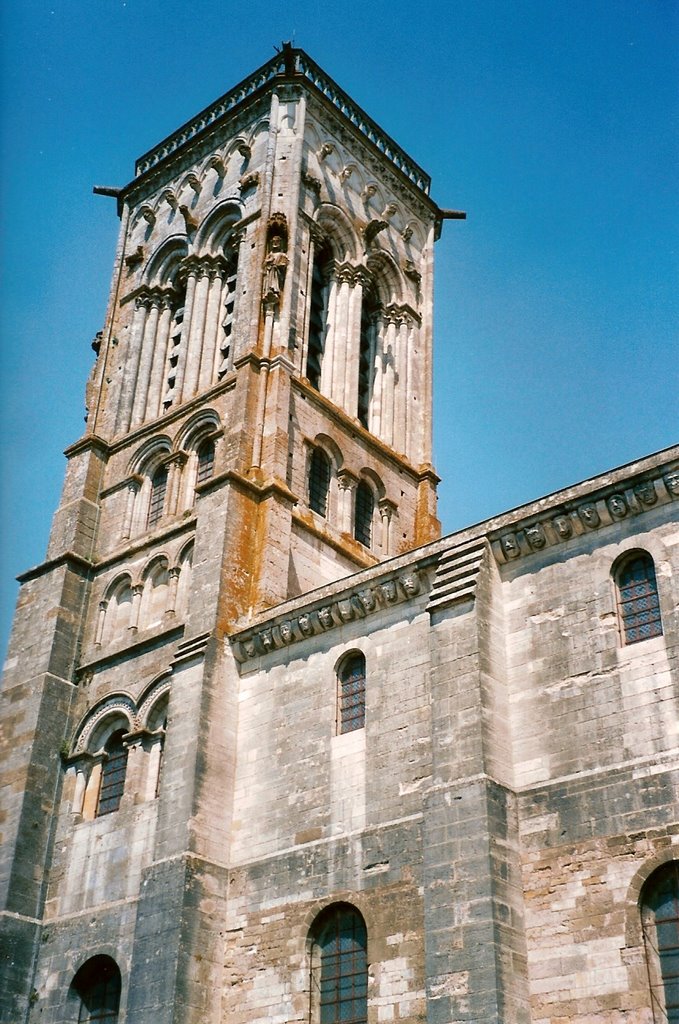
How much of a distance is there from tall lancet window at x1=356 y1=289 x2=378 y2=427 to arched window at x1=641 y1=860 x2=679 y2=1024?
61.8 ft

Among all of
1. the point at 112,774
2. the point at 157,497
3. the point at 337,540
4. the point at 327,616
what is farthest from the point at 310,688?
the point at 157,497

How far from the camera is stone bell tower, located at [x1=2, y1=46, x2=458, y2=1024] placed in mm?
24359

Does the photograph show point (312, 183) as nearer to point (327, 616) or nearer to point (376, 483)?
point (376, 483)

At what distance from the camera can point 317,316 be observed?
116 feet

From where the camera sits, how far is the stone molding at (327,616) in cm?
2319

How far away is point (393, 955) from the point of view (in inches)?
778

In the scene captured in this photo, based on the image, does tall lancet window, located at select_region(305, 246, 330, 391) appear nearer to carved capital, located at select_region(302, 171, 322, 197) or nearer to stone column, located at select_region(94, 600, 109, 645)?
carved capital, located at select_region(302, 171, 322, 197)

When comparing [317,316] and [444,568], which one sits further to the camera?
[317,316]

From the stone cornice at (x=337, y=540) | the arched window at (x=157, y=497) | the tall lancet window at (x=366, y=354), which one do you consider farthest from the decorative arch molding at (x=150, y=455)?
the tall lancet window at (x=366, y=354)

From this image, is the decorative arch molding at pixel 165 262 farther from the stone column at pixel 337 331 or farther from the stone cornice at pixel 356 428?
the stone cornice at pixel 356 428

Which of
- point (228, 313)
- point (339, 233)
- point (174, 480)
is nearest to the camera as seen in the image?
point (174, 480)

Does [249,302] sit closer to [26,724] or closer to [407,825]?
[26,724]

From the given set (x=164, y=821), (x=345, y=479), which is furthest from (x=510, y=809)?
(x=345, y=479)

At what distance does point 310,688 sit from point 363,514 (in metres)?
9.32
